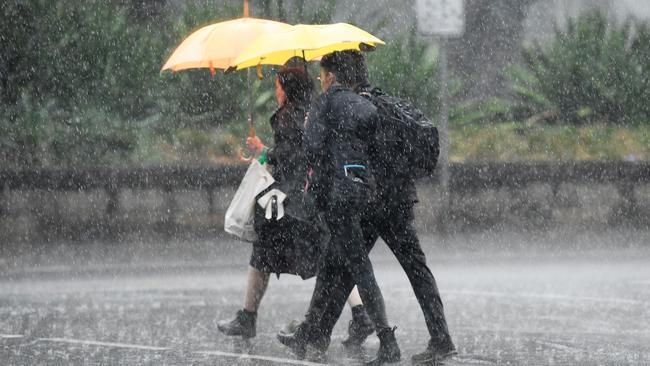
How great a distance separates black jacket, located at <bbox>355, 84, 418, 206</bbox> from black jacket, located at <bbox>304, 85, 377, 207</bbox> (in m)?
0.07

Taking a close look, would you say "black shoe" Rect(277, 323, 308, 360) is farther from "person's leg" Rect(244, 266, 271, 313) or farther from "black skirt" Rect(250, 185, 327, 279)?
"person's leg" Rect(244, 266, 271, 313)

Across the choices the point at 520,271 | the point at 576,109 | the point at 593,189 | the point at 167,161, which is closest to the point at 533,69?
the point at 576,109

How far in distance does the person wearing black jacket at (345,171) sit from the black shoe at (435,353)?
16cm

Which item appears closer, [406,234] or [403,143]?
[403,143]

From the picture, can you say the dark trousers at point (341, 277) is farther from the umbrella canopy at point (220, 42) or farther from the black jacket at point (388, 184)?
the umbrella canopy at point (220, 42)

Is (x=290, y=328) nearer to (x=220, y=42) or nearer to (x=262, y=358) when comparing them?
(x=262, y=358)

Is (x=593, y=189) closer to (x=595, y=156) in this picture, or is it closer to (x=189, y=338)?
(x=595, y=156)

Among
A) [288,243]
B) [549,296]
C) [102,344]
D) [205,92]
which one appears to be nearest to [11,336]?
[102,344]

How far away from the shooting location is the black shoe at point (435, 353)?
9219mm

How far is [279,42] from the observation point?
9.63 m

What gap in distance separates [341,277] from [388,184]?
2.53ft

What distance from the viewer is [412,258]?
30.3ft

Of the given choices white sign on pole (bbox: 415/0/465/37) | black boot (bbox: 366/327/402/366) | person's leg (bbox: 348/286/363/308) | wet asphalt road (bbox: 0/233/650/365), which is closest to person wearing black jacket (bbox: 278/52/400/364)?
black boot (bbox: 366/327/402/366)

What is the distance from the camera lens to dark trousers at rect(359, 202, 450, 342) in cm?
920
